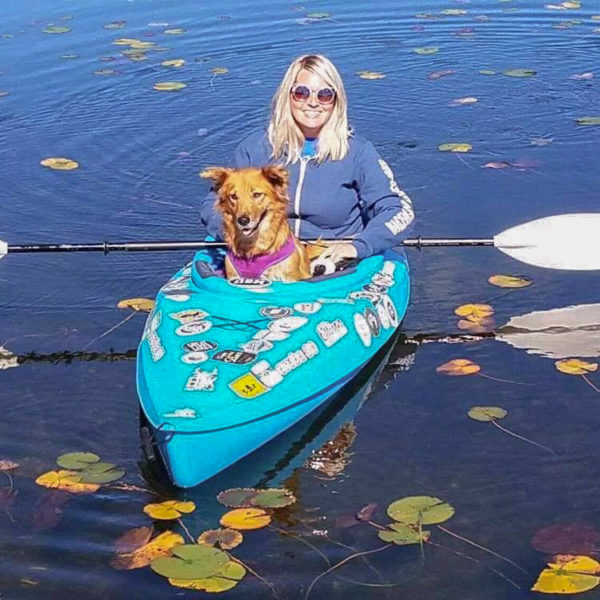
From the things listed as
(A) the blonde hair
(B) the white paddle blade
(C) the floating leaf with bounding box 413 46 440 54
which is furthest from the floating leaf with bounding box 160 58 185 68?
(A) the blonde hair

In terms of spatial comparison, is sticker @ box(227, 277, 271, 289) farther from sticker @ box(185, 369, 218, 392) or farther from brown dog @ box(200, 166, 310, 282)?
sticker @ box(185, 369, 218, 392)

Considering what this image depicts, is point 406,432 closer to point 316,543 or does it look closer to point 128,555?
point 316,543

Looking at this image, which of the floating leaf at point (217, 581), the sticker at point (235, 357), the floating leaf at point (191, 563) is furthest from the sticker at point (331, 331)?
the floating leaf at point (217, 581)

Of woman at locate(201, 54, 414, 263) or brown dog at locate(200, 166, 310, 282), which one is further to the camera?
woman at locate(201, 54, 414, 263)

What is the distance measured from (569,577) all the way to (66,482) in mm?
2165

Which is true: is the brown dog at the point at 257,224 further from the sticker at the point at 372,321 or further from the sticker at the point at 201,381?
the sticker at the point at 201,381

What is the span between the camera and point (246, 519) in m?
4.84

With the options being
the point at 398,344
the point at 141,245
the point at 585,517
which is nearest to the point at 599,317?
the point at 398,344

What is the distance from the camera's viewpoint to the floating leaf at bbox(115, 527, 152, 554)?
4.67 metres

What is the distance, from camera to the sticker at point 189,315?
5711 mm

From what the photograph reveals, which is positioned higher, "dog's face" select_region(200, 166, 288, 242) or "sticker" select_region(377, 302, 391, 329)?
"dog's face" select_region(200, 166, 288, 242)

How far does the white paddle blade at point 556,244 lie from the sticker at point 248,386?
235 centimetres

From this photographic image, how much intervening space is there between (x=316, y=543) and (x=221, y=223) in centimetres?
210

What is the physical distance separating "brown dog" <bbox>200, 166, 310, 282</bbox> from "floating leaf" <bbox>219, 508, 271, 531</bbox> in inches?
56.3
